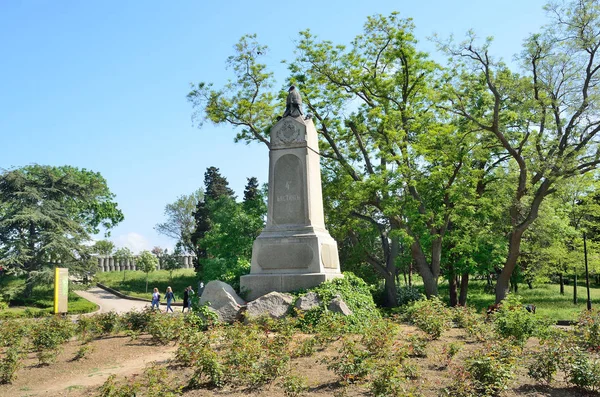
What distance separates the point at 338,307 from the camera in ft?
39.3

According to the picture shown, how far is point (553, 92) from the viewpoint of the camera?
2156cm

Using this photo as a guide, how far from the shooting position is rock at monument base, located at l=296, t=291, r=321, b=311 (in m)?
12.0

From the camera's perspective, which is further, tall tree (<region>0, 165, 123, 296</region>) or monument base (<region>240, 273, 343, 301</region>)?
tall tree (<region>0, 165, 123, 296</region>)

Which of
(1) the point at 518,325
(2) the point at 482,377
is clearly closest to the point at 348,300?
(1) the point at 518,325

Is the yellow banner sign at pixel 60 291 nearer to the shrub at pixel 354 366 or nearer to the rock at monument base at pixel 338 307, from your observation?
the rock at monument base at pixel 338 307

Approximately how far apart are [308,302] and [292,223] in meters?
2.95

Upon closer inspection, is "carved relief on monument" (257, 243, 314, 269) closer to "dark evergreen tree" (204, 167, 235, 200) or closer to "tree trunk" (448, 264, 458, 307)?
"tree trunk" (448, 264, 458, 307)

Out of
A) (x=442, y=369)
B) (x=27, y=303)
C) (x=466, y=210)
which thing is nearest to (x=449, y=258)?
(x=466, y=210)

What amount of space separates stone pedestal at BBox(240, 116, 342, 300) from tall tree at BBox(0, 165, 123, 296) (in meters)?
26.4

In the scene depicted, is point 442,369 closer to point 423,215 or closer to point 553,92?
point 423,215

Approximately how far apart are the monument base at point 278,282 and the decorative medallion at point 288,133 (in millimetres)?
3955

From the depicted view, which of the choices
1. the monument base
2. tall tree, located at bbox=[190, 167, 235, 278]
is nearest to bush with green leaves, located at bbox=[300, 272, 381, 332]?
the monument base

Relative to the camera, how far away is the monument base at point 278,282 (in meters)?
13.2

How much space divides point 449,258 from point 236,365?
22479 millimetres
